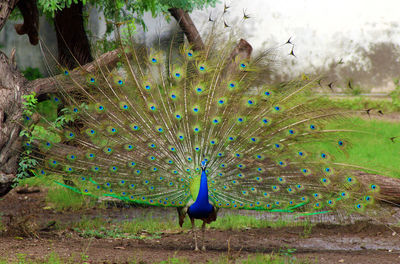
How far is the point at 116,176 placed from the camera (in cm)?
588

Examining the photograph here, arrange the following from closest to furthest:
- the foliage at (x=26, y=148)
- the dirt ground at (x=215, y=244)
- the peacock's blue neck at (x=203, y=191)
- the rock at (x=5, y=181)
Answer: the dirt ground at (x=215, y=244) → the peacock's blue neck at (x=203, y=191) → the rock at (x=5, y=181) → the foliage at (x=26, y=148)

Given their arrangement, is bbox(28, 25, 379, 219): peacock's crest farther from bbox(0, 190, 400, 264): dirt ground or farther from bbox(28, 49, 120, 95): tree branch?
bbox(0, 190, 400, 264): dirt ground

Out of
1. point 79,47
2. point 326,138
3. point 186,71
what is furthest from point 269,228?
point 79,47

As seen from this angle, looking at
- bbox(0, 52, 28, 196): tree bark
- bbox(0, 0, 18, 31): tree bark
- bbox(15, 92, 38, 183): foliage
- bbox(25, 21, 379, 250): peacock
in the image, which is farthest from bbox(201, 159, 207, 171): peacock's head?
bbox(0, 0, 18, 31): tree bark

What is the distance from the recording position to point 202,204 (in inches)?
218

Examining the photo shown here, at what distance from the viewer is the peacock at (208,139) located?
566 centimetres

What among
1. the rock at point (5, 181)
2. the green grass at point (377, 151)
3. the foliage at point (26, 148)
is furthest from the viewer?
the green grass at point (377, 151)

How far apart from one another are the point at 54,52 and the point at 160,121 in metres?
1.73

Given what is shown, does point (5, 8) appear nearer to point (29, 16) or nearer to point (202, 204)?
point (29, 16)

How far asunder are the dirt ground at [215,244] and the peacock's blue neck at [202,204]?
0.43 metres

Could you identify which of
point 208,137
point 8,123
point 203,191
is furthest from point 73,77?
point 203,191

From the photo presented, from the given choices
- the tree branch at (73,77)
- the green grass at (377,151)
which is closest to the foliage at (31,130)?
the tree branch at (73,77)

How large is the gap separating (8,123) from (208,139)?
7.90ft

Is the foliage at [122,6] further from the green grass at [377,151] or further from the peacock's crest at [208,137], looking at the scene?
the green grass at [377,151]
